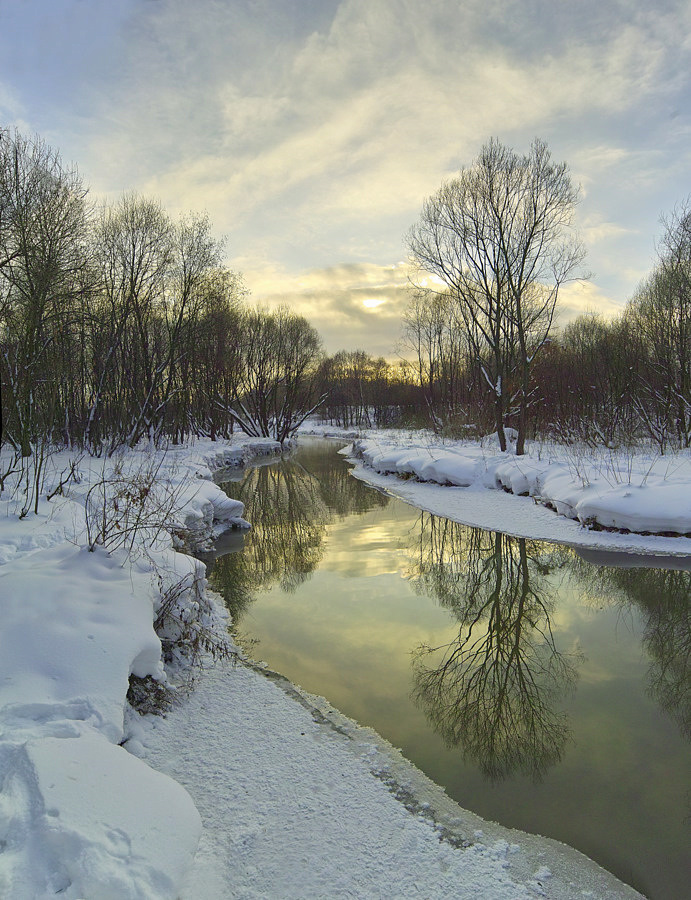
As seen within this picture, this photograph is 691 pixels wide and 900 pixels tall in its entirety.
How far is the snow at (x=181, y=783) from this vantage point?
2486mm

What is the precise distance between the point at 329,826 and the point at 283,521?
10414mm

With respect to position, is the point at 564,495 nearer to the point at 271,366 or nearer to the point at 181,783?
the point at 181,783

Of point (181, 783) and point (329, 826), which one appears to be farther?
point (181, 783)

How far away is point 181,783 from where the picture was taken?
362cm

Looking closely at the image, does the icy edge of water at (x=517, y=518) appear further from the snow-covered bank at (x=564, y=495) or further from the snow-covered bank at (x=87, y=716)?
the snow-covered bank at (x=87, y=716)

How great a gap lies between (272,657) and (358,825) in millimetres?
2803

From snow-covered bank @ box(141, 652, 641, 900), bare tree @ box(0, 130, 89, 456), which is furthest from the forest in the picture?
snow-covered bank @ box(141, 652, 641, 900)

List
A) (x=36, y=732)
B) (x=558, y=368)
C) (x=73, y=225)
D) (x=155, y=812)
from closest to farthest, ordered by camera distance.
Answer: (x=155, y=812), (x=36, y=732), (x=73, y=225), (x=558, y=368)

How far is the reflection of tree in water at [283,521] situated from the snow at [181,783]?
8.18 ft

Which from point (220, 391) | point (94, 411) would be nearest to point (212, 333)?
point (220, 391)

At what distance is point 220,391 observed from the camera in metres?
38.4

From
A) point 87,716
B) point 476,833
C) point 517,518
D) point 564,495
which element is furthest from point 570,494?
point 87,716

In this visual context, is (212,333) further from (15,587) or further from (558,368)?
(15,587)

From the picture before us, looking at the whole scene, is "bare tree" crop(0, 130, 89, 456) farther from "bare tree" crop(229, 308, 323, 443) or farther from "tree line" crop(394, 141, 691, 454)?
"bare tree" crop(229, 308, 323, 443)
